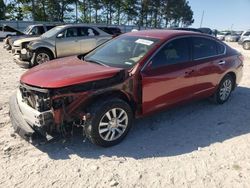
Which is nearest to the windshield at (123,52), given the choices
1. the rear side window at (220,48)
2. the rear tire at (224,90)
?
the rear side window at (220,48)

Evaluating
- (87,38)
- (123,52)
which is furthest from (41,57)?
(123,52)

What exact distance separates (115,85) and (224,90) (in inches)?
125

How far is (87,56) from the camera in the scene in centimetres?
514

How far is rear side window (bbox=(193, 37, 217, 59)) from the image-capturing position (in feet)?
17.3

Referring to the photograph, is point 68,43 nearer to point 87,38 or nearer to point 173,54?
point 87,38

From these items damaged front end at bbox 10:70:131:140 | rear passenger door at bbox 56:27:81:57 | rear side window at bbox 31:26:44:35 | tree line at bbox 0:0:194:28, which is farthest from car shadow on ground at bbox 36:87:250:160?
tree line at bbox 0:0:194:28

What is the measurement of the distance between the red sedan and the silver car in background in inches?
236

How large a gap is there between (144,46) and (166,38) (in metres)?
0.41

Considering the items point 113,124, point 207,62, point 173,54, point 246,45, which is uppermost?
point 173,54

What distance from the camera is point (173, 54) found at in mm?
4805

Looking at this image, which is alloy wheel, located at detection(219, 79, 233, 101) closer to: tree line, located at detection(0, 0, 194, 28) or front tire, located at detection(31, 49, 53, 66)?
front tire, located at detection(31, 49, 53, 66)

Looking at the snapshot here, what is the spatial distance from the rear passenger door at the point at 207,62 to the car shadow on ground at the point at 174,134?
1.63 ft

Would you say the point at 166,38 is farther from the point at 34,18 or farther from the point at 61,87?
the point at 34,18

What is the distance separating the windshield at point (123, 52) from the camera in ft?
14.6
